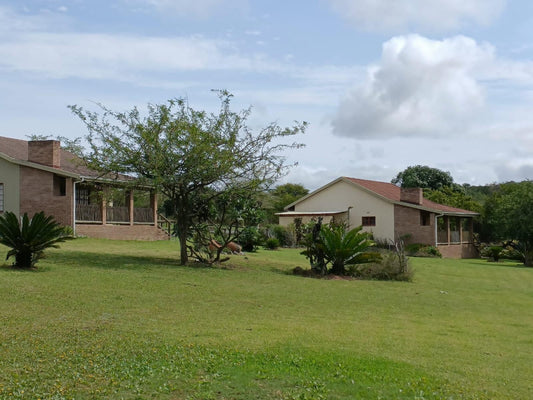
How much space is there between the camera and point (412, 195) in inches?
1746

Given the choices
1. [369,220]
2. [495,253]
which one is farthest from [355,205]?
[495,253]

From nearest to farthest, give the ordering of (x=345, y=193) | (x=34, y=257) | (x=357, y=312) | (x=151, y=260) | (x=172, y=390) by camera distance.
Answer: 1. (x=172, y=390)
2. (x=357, y=312)
3. (x=34, y=257)
4. (x=151, y=260)
5. (x=345, y=193)

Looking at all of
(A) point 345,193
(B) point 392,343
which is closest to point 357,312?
(B) point 392,343

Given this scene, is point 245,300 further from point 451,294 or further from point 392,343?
point 451,294

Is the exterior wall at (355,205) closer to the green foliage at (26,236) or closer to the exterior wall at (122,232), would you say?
the exterior wall at (122,232)

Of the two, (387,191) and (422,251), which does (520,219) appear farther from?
(387,191)

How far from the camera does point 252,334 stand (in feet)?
32.8

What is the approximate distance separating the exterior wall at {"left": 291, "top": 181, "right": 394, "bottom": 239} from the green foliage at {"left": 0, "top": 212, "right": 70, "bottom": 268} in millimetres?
30072

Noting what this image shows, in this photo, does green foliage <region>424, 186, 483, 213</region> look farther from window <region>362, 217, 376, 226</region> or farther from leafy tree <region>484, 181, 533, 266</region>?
window <region>362, 217, 376, 226</region>

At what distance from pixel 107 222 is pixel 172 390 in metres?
27.7

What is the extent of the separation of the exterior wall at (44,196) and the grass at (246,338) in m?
13.0

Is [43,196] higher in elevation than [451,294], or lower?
higher

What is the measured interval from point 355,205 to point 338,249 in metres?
24.4

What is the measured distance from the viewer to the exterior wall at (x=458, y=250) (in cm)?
4334
